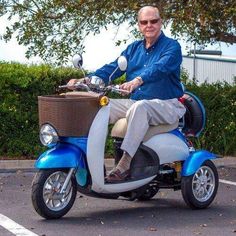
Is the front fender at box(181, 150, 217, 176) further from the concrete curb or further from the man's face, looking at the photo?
the concrete curb

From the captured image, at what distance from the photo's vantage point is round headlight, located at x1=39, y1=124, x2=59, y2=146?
746 cm

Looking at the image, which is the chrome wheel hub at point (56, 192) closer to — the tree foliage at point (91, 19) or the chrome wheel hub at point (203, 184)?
the chrome wheel hub at point (203, 184)

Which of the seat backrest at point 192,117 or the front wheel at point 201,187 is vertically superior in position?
the seat backrest at point 192,117

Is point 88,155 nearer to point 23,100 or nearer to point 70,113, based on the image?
point 70,113

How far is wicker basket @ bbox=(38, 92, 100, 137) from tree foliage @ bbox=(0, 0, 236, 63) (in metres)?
5.48

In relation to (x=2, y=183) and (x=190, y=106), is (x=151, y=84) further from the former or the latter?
(x=2, y=183)

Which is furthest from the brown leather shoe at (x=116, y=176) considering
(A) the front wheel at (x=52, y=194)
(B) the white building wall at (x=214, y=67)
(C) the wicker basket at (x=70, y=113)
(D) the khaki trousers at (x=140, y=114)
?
(B) the white building wall at (x=214, y=67)

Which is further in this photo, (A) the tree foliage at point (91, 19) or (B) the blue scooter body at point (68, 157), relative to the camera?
(A) the tree foliage at point (91, 19)

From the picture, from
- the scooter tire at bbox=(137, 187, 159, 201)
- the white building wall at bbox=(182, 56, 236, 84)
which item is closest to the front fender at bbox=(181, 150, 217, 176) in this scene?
the scooter tire at bbox=(137, 187, 159, 201)

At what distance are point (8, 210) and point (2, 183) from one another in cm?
203

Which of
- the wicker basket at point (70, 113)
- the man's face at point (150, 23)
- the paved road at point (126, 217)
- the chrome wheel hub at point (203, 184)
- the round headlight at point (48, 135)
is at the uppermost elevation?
the man's face at point (150, 23)

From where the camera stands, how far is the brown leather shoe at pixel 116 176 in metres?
7.69

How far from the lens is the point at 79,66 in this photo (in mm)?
7898

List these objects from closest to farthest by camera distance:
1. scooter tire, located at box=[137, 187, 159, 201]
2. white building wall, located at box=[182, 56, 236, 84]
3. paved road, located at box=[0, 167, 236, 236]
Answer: paved road, located at box=[0, 167, 236, 236] → scooter tire, located at box=[137, 187, 159, 201] → white building wall, located at box=[182, 56, 236, 84]
